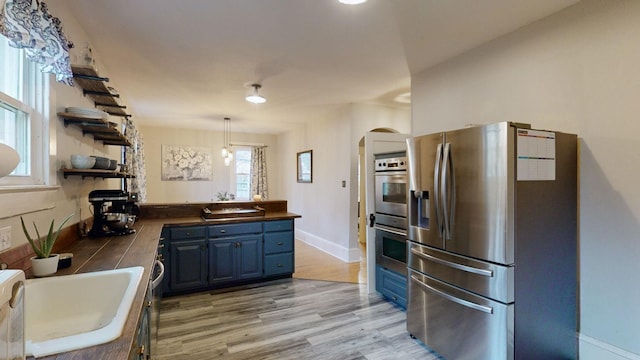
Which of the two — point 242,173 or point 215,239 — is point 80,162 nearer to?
point 215,239

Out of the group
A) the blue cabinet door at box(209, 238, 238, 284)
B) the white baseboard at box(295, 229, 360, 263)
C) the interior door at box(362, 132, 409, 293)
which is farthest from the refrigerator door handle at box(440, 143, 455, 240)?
the white baseboard at box(295, 229, 360, 263)

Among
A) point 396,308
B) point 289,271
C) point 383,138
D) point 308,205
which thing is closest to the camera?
point 396,308

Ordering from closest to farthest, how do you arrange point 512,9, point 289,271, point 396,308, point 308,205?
point 512,9, point 396,308, point 289,271, point 308,205

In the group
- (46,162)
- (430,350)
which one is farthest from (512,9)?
(46,162)

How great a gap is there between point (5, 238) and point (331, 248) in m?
4.34

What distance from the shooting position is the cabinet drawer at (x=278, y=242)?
3.87 metres

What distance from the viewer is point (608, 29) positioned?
196 cm

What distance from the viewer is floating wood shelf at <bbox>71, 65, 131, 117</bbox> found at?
212 centimetres

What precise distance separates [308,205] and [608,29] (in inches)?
197

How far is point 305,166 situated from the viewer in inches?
251

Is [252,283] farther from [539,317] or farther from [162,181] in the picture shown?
[162,181]

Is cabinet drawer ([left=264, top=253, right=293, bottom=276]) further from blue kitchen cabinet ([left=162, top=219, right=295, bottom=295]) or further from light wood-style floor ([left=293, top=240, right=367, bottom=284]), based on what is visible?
light wood-style floor ([left=293, top=240, right=367, bottom=284])

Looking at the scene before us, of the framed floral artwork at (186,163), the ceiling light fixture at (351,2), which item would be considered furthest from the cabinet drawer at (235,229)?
the framed floral artwork at (186,163)

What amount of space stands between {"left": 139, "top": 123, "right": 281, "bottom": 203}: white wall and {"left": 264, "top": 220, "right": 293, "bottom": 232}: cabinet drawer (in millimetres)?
3698
